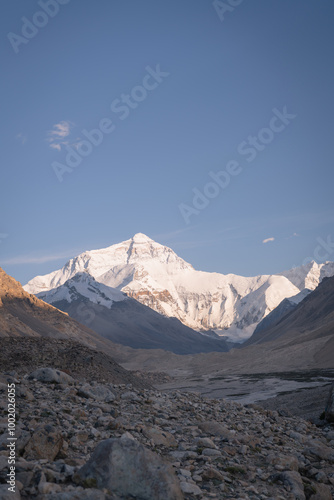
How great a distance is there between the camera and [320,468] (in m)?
12.2

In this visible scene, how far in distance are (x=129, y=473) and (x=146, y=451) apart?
0.56 metres

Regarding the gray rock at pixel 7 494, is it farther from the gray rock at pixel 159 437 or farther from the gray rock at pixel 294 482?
the gray rock at pixel 294 482

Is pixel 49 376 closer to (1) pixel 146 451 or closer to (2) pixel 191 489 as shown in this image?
(1) pixel 146 451

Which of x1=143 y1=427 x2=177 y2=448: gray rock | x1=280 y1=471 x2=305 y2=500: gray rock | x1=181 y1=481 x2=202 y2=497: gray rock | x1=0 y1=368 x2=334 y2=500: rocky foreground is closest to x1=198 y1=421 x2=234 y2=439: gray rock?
x1=0 y1=368 x2=334 y2=500: rocky foreground

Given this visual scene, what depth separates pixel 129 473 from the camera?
7.64 meters

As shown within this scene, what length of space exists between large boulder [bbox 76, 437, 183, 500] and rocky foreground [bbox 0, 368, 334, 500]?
0.02 m

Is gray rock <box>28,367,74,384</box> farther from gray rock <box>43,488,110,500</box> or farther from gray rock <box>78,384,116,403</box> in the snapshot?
gray rock <box>43,488,110,500</box>

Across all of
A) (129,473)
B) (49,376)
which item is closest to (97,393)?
(49,376)

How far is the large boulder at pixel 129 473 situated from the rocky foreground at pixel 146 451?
2 cm

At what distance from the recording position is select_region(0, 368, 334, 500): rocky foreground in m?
7.58

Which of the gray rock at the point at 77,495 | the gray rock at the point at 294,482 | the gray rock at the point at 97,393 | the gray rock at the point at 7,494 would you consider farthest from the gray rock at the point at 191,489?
the gray rock at the point at 97,393

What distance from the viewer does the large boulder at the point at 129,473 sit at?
293 inches

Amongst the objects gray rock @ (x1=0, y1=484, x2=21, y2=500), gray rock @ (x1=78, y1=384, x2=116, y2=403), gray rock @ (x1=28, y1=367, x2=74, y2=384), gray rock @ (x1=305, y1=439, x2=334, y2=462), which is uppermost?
gray rock @ (x1=28, y1=367, x2=74, y2=384)

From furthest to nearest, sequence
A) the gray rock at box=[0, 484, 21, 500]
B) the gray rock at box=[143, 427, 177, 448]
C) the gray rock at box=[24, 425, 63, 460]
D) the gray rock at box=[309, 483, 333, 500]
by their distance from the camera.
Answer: the gray rock at box=[143, 427, 177, 448]
the gray rock at box=[309, 483, 333, 500]
the gray rock at box=[24, 425, 63, 460]
the gray rock at box=[0, 484, 21, 500]
